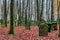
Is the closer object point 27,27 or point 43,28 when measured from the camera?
point 43,28

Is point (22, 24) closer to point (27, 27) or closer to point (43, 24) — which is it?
point (27, 27)

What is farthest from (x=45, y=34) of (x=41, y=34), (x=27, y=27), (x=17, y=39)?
(x=27, y=27)

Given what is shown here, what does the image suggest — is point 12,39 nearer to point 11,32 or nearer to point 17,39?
point 17,39

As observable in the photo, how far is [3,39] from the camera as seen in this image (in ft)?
45.3

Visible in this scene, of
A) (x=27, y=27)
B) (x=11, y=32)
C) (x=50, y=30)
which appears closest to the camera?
(x=11, y=32)

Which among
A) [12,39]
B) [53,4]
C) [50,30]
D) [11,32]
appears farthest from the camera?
[53,4]

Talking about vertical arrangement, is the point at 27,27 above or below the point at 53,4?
below

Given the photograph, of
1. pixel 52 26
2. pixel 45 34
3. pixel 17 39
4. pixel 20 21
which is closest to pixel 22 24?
pixel 20 21

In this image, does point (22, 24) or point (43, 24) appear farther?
point (22, 24)

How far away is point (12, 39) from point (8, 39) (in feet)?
1.10

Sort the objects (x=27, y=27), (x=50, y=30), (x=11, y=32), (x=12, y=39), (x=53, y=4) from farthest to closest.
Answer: (x=53, y=4), (x=27, y=27), (x=50, y=30), (x=11, y=32), (x=12, y=39)

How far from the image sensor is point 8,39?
13.8 m

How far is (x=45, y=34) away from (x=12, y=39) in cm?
542

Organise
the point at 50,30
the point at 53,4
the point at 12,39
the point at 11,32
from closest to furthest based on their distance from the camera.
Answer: the point at 12,39 → the point at 11,32 → the point at 50,30 → the point at 53,4
